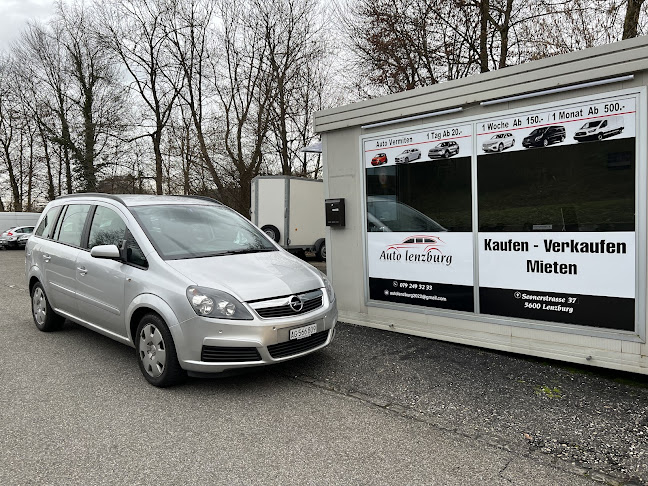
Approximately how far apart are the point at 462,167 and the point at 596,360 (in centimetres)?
231

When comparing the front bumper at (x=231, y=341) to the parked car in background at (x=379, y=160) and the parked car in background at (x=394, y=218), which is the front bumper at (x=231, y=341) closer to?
the parked car in background at (x=394, y=218)

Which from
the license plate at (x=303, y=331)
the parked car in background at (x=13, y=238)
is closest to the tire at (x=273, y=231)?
the license plate at (x=303, y=331)

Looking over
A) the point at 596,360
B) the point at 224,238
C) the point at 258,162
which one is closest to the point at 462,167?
the point at 596,360

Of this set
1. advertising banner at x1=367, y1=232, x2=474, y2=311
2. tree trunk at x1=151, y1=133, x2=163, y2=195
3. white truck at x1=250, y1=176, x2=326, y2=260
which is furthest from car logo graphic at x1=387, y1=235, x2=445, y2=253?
tree trunk at x1=151, y1=133, x2=163, y2=195

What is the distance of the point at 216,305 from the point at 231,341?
319mm

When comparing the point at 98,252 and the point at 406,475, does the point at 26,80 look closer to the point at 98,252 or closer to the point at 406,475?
the point at 98,252

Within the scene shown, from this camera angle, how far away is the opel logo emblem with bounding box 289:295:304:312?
428 centimetres

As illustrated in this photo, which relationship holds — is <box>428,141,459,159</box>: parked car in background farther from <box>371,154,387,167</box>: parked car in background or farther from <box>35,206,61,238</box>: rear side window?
<box>35,206,61,238</box>: rear side window

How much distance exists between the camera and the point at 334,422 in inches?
144

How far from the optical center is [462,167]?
5.39 m

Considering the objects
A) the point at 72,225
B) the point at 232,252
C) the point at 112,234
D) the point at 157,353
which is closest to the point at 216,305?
the point at 157,353

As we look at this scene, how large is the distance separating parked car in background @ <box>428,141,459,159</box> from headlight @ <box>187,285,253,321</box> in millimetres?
2908

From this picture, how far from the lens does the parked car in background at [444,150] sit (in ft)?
17.8

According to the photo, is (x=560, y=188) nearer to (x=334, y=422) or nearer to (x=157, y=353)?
(x=334, y=422)
